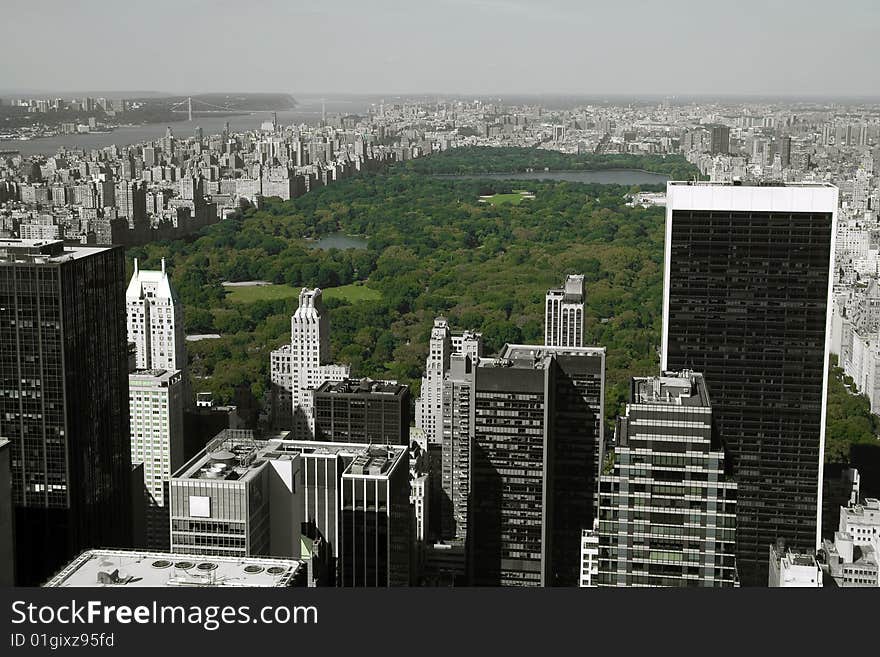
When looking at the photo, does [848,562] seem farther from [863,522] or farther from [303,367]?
[303,367]

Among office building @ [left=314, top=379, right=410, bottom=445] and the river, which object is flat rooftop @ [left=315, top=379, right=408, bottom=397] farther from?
the river

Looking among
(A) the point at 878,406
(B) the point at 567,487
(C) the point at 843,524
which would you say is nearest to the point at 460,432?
(B) the point at 567,487

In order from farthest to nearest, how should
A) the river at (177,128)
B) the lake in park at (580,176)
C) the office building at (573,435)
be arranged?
the lake in park at (580,176)
the office building at (573,435)
the river at (177,128)

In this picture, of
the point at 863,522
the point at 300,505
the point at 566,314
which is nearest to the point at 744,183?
the point at 566,314

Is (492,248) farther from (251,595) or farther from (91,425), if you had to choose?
(251,595)

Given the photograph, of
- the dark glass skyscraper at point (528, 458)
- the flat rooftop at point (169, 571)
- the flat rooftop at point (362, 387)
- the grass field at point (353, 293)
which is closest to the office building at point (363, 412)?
the flat rooftop at point (362, 387)

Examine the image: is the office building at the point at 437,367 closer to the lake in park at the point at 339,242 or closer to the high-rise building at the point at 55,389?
the lake in park at the point at 339,242

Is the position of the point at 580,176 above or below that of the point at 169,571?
above
